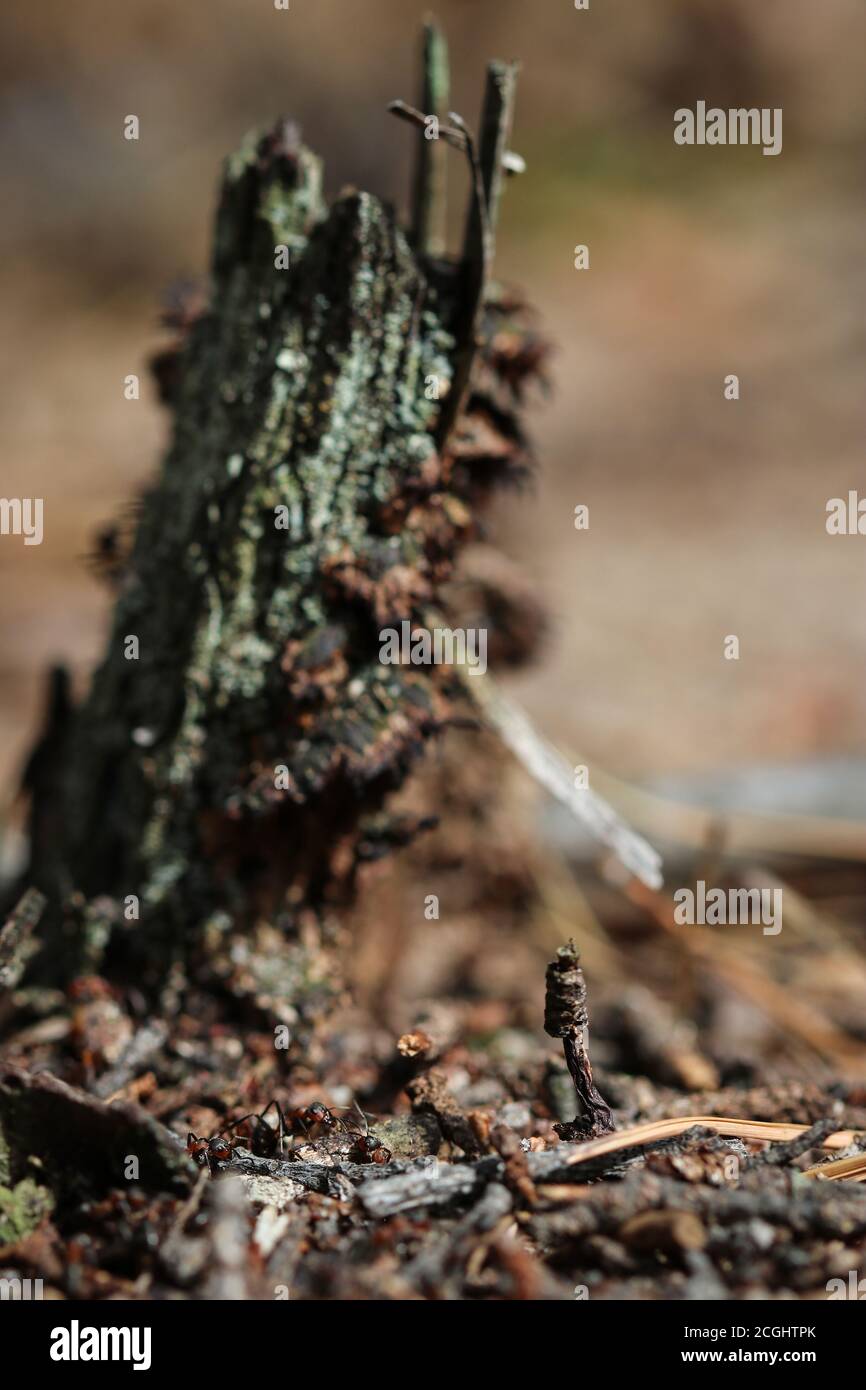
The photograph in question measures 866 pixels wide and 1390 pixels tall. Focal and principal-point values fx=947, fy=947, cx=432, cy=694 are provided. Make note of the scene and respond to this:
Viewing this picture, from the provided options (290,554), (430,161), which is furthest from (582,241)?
(290,554)

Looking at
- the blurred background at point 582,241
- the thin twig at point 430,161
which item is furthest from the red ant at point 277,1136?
the blurred background at point 582,241

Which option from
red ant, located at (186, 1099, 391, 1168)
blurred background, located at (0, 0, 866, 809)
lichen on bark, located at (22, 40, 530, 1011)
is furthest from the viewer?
blurred background, located at (0, 0, 866, 809)

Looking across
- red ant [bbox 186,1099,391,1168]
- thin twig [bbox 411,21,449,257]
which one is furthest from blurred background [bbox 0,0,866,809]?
red ant [bbox 186,1099,391,1168]

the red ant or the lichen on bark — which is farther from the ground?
the lichen on bark

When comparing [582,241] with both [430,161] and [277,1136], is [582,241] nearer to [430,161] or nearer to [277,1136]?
[430,161]

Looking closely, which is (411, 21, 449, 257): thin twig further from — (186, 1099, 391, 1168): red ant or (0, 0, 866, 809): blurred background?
(0, 0, 866, 809): blurred background

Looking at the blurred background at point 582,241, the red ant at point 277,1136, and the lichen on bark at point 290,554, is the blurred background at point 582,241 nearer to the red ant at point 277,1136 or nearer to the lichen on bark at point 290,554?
the lichen on bark at point 290,554
